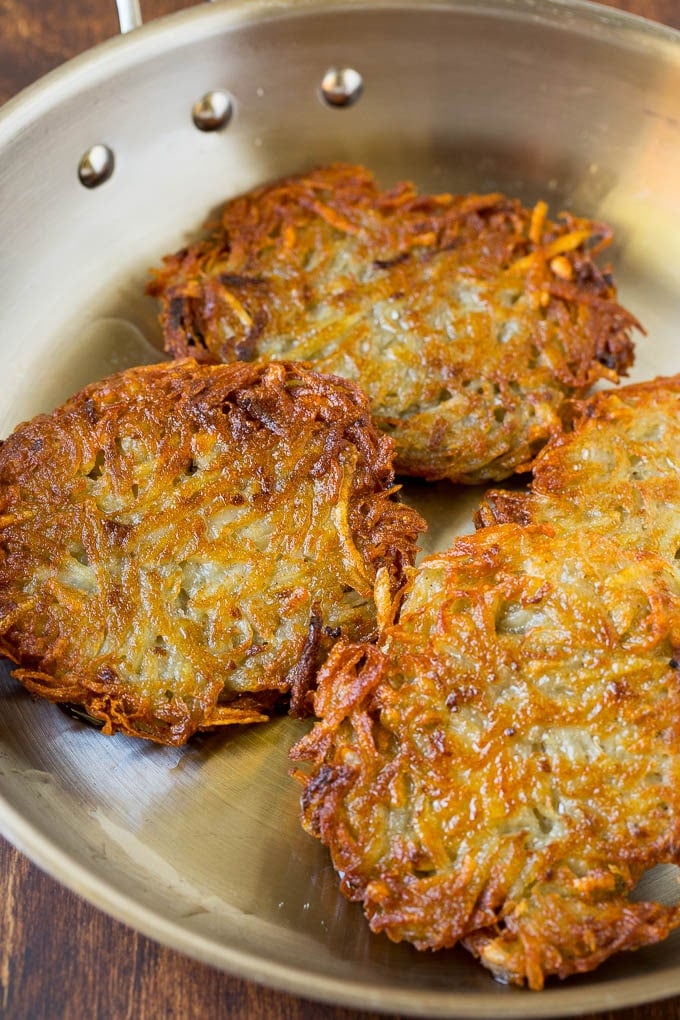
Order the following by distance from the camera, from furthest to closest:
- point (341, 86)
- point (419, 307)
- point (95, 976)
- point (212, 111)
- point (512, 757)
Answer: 1. point (341, 86)
2. point (212, 111)
3. point (419, 307)
4. point (95, 976)
5. point (512, 757)

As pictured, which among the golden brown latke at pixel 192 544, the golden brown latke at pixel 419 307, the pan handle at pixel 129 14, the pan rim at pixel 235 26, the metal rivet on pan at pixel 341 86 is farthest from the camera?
the metal rivet on pan at pixel 341 86

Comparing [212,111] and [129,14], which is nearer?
[129,14]

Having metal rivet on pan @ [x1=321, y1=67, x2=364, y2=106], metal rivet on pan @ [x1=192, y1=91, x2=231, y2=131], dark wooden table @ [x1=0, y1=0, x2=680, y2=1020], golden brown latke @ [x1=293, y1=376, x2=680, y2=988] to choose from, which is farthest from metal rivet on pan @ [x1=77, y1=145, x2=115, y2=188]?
dark wooden table @ [x1=0, y1=0, x2=680, y2=1020]

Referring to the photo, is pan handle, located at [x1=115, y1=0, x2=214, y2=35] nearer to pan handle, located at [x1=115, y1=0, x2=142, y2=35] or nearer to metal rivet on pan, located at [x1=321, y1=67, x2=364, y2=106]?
pan handle, located at [x1=115, y1=0, x2=142, y2=35]

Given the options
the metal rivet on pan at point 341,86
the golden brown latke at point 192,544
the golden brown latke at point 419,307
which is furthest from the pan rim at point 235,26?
the golden brown latke at point 192,544

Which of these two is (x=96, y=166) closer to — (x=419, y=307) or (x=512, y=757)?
(x=419, y=307)

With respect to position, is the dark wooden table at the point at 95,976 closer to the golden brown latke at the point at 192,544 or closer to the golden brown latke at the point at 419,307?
the golden brown latke at the point at 192,544

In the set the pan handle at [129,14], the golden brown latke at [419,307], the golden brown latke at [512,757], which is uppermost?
the pan handle at [129,14]

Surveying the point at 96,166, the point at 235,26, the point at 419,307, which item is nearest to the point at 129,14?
the point at 235,26
